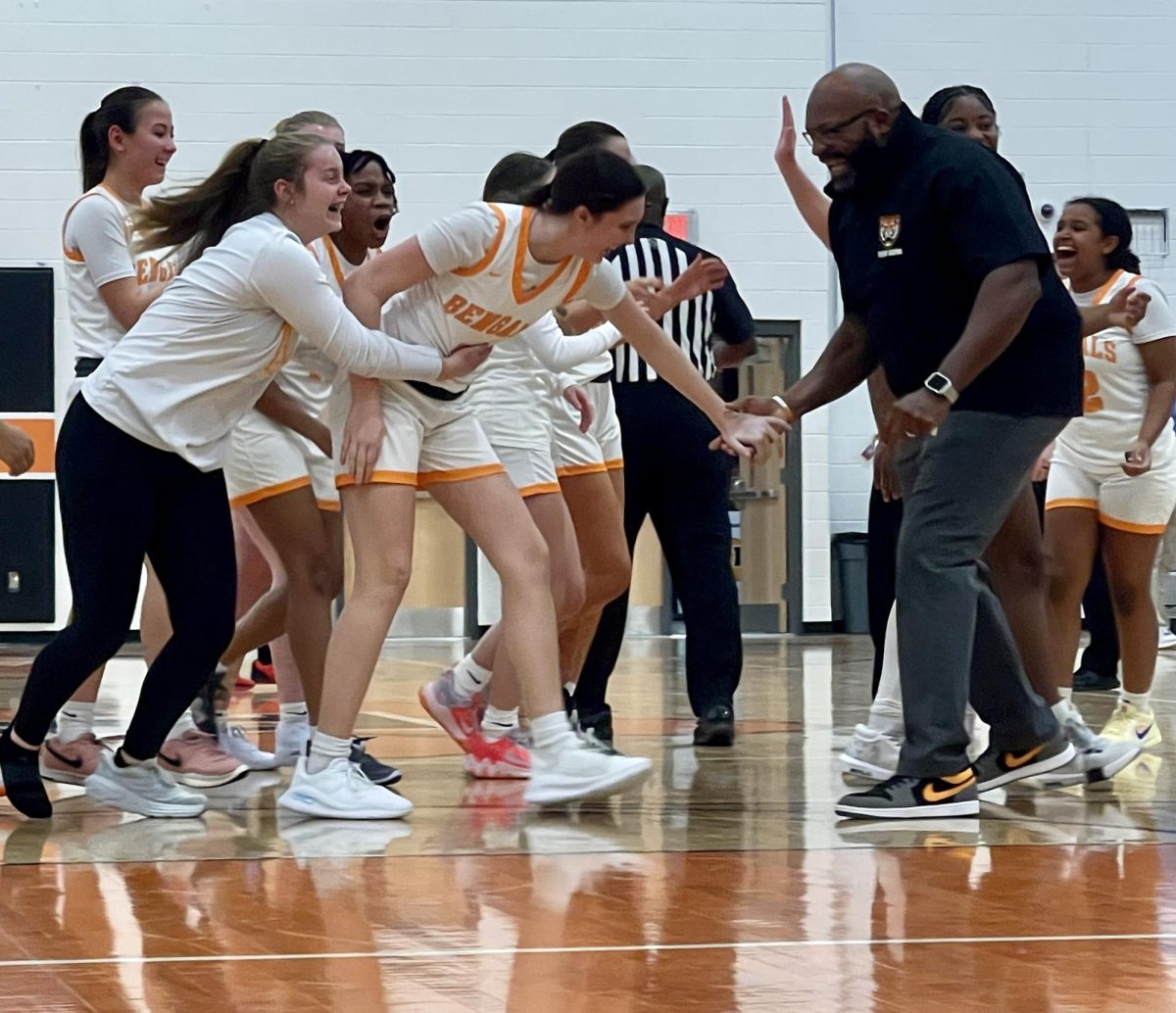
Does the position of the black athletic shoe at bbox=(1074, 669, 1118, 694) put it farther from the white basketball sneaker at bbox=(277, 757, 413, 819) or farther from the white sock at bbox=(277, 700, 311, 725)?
the white basketball sneaker at bbox=(277, 757, 413, 819)

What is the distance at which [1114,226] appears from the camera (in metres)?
6.07

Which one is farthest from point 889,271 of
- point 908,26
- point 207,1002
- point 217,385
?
point 908,26

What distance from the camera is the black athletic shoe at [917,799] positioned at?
172 inches

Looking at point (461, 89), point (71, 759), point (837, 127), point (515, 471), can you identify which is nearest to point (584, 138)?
point (515, 471)

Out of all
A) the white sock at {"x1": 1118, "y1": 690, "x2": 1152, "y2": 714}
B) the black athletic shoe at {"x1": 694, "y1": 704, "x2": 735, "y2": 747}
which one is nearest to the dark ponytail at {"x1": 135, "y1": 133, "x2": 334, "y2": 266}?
the black athletic shoe at {"x1": 694, "y1": 704, "x2": 735, "y2": 747}

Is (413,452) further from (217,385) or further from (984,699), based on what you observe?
(984,699)

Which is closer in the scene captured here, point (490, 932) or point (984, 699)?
point (490, 932)

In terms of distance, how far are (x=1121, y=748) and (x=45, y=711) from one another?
2.69 m

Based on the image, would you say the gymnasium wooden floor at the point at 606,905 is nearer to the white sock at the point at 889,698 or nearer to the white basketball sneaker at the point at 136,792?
the white basketball sneaker at the point at 136,792

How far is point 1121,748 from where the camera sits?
5.06 meters

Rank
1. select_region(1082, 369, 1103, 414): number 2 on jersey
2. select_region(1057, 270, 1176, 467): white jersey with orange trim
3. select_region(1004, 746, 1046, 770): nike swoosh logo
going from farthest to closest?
1. select_region(1082, 369, 1103, 414): number 2 on jersey
2. select_region(1057, 270, 1176, 467): white jersey with orange trim
3. select_region(1004, 746, 1046, 770): nike swoosh logo

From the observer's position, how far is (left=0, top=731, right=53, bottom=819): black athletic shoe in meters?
4.35

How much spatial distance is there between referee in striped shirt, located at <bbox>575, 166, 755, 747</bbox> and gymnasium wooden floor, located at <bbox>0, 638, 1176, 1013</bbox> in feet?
2.96

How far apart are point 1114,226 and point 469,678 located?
8.13ft
